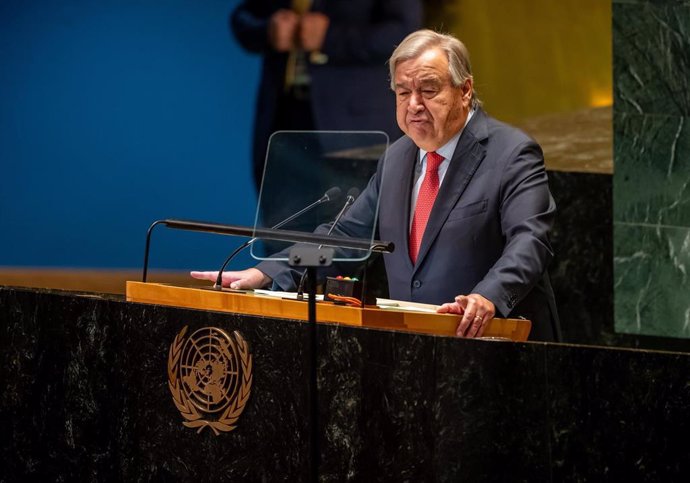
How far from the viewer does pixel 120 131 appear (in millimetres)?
6727

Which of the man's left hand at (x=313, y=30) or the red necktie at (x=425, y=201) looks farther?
the man's left hand at (x=313, y=30)

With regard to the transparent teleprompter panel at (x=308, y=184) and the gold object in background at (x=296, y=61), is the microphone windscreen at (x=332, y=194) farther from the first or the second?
the gold object in background at (x=296, y=61)

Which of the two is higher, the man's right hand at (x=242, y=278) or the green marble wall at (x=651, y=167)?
the green marble wall at (x=651, y=167)

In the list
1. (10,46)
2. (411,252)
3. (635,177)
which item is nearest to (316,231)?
(411,252)

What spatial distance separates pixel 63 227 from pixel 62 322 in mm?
3724

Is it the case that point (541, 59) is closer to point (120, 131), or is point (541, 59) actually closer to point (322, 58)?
point (322, 58)

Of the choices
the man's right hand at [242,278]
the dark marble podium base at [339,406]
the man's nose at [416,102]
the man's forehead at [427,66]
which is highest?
the man's forehead at [427,66]

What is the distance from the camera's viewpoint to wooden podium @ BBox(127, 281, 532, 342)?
9.00 ft

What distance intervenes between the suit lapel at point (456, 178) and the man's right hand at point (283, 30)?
3.07 m

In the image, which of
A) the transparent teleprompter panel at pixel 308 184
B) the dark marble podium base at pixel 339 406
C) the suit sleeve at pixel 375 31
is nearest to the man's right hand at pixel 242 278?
the transparent teleprompter panel at pixel 308 184

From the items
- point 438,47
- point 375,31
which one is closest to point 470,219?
point 438,47

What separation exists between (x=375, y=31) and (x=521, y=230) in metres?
3.18

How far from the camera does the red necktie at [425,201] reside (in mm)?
3441

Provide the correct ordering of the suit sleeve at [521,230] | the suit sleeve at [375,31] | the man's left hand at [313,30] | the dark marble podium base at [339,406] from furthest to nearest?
1. the man's left hand at [313,30]
2. the suit sleeve at [375,31]
3. the suit sleeve at [521,230]
4. the dark marble podium base at [339,406]
